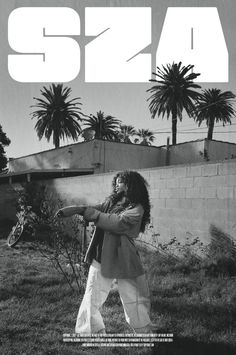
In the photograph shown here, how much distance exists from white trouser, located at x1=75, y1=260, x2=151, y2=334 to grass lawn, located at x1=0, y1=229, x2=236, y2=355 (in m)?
0.18

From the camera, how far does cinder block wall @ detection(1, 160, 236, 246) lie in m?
5.25

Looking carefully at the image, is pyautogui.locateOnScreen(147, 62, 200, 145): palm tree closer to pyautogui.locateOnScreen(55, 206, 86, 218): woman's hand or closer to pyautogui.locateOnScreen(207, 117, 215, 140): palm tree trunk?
pyautogui.locateOnScreen(207, 117, 215, 140): palm tree trunk

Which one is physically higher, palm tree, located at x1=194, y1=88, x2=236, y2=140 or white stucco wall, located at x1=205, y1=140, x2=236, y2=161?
palm tree, located at x1=194, y1=88, x2=236, y2=140

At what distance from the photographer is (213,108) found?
29844 millimetres

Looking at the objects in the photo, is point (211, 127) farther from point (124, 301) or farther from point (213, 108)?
point (124, 301)

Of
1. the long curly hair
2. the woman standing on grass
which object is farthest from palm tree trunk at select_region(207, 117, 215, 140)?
the woman standing on grass

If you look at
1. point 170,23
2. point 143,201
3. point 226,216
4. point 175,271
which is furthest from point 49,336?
point 170,23

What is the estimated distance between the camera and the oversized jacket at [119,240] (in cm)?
269

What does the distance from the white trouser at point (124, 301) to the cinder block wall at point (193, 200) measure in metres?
2.70

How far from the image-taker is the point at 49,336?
9.61ft

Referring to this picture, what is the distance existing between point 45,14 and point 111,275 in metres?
3.90

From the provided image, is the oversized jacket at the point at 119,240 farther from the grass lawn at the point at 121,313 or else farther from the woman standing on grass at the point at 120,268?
the grass lawn at the point at 121,313

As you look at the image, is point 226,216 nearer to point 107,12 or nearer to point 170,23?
point 170,23

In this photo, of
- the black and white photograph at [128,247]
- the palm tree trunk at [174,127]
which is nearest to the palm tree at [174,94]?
the palm tree trunk at [174,127]
